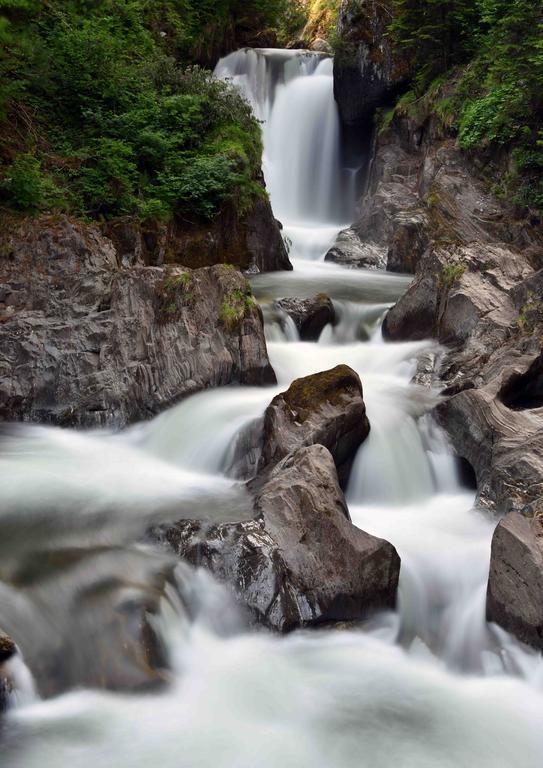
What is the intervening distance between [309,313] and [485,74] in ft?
27.2

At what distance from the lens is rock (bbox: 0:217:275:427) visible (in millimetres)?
8602

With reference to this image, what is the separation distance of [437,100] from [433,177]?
230cm

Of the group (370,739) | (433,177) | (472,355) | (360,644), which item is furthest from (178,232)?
(370,739)

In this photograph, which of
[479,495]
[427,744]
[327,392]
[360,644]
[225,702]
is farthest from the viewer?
[327,392]

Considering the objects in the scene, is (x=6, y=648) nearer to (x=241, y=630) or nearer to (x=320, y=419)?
(x=241, y=630)

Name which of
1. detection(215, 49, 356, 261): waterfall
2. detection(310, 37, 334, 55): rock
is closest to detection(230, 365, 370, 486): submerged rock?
detection(215, 49, 356, 261): waterfall

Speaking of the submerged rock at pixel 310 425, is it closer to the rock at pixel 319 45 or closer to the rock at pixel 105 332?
the rock at pixel 105 332

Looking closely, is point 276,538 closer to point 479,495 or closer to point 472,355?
point 479,495

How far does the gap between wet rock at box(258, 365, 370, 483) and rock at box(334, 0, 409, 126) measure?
12.7m

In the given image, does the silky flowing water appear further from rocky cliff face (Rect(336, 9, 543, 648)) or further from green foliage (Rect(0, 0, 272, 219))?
green foliage (Rect(0, 0, 272, 219))

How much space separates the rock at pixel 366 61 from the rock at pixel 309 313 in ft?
30.8

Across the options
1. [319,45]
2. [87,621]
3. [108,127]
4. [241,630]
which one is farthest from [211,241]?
[319,45]

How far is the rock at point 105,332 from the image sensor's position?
28.2 ft

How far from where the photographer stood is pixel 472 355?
9.35 metres
